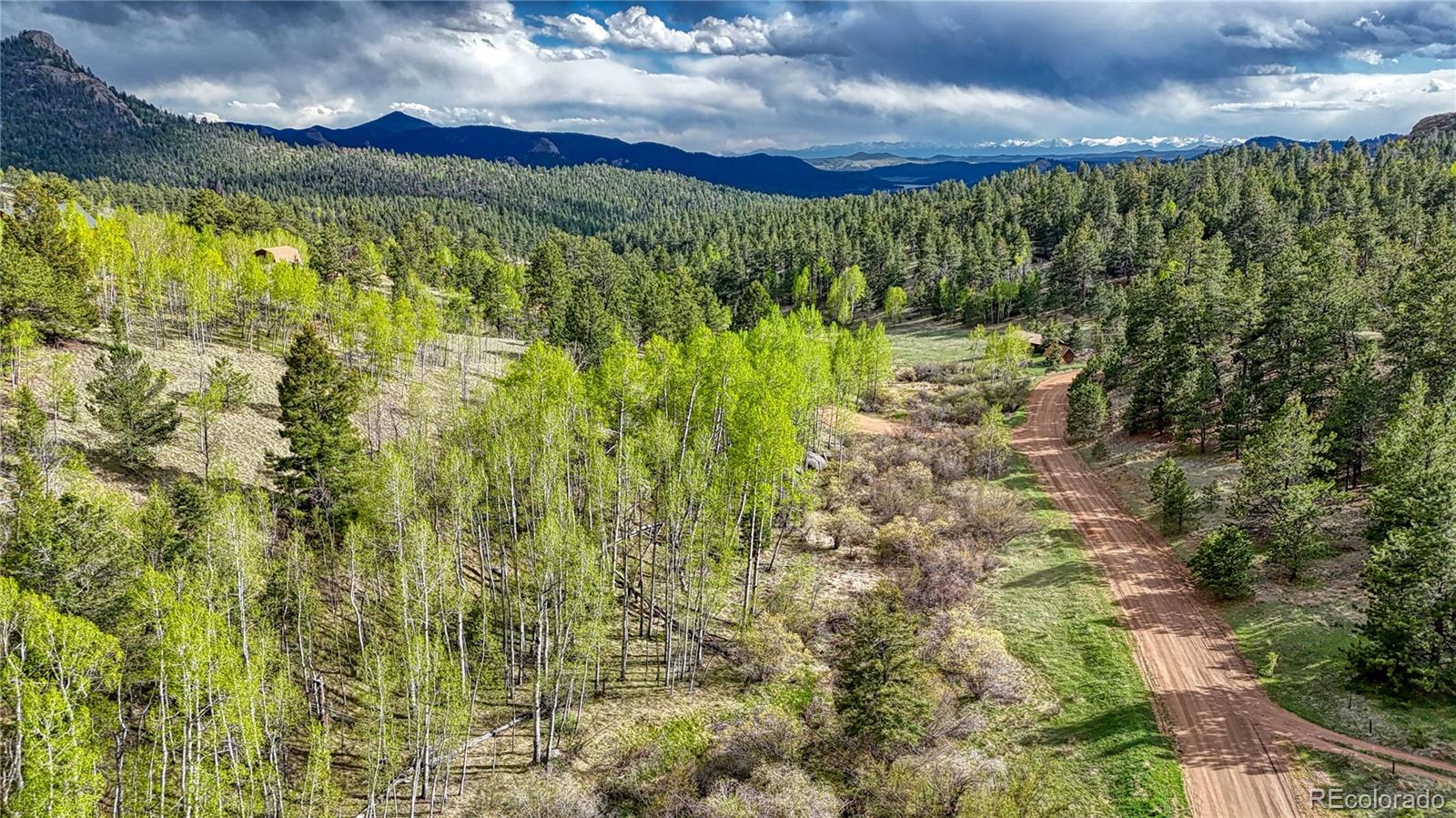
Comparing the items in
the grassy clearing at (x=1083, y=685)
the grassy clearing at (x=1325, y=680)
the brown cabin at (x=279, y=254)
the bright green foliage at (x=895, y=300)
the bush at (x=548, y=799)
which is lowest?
the bush at (x=548, y=799)

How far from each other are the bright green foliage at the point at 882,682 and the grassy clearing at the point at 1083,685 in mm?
5689

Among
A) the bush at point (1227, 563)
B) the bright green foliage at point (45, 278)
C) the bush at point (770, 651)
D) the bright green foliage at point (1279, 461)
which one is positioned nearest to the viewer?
the bush at point (770, 651)

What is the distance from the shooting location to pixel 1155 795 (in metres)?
25.6

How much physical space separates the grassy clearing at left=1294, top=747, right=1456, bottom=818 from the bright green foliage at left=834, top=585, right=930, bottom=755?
14.0 metres

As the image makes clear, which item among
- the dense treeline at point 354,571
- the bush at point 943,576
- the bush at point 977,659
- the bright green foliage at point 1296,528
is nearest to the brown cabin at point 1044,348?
the dense treeline at point 354,571

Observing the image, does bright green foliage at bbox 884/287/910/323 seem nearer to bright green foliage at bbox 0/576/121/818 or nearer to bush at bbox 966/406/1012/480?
bush at bbox 966/406/1012/480

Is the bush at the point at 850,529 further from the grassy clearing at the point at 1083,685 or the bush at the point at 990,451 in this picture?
the bush at the point at 990,451

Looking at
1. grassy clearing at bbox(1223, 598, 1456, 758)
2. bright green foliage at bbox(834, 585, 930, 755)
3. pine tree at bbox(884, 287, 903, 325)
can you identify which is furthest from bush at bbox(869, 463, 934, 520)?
pine tree at bbox(884, 287, 903, 325)

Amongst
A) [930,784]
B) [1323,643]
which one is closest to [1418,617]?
[1323,643]

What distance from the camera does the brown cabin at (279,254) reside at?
90562 millimetres

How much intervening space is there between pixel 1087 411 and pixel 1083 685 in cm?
4166

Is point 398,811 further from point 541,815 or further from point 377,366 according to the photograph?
point 377,366

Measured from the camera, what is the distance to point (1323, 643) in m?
32.9

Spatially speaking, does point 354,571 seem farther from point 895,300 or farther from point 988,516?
point 895,300
